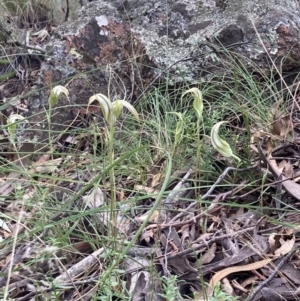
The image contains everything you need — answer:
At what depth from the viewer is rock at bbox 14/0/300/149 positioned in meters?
2.29

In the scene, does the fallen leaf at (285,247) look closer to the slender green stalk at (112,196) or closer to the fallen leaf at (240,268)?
the fallen leaf at (240,268)

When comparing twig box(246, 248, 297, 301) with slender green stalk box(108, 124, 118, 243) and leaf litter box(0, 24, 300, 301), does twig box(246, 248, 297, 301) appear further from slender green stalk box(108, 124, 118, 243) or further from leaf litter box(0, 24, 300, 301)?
slender green stalk box(108, 124, 118, 243)

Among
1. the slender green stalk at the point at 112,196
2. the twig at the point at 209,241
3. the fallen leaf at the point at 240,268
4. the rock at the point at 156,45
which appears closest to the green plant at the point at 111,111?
the slender green stalk at the point at 112,196

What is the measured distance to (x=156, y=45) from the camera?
7.81 feet

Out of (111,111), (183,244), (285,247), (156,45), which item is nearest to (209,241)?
(183,244)

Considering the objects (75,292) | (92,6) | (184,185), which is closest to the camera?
(75,292)

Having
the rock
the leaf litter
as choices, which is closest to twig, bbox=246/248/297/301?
the leaf litter

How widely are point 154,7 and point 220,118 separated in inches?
29.6

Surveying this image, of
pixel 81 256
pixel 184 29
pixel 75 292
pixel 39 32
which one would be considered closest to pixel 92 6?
pixel 184 29

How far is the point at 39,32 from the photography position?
362 cm

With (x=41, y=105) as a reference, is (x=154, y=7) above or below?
above

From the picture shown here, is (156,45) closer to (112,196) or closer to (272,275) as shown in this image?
(112,196)

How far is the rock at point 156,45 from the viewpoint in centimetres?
229

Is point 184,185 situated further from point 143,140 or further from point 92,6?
point 92,6
